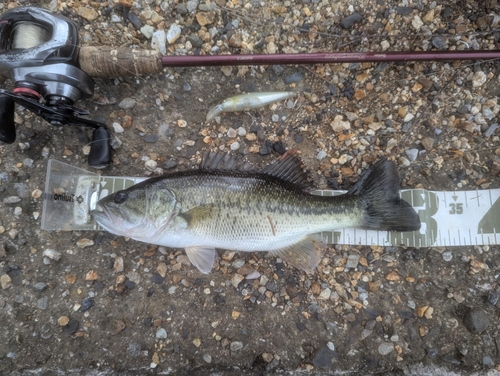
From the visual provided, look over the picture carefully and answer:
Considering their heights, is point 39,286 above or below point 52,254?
below

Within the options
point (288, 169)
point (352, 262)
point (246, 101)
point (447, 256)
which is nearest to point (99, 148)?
point (246, 101)

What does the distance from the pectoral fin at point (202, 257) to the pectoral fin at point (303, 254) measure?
59cm

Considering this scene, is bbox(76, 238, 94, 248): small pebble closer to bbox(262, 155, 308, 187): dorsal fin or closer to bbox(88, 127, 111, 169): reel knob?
bbox(88, 127, 111, 169): reel knob

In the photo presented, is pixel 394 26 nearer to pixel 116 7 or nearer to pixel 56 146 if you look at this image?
pixel 116 7

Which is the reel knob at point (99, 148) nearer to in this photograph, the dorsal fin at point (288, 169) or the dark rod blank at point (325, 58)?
the dark rod blank at point (325, 58)

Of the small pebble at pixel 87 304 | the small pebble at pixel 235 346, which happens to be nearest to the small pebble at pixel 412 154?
the small pebble at pixel 235 346

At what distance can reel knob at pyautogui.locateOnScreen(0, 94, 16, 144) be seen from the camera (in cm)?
246

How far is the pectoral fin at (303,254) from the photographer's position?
2.84 m

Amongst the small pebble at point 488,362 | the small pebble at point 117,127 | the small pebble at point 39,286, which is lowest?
the small pebble at point 488,362

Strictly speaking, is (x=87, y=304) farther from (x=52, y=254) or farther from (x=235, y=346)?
(x=235, y=346)

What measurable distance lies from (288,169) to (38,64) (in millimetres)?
2108

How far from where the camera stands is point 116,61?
2699 mm

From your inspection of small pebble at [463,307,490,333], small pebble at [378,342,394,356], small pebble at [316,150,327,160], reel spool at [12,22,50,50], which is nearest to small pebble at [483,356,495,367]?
small pebble at [463,307,490,333]

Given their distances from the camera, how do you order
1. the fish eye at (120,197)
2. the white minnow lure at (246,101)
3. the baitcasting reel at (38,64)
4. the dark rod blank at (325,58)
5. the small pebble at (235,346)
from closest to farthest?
the baitcasting reel at (38,64), the fish eye at (120,197), the dark rod blank at (325,58), the small pebble at (235,346), the white minnow lure at (246,101)
